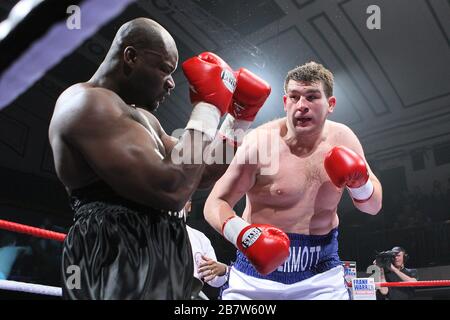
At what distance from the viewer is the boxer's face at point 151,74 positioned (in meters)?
1.11

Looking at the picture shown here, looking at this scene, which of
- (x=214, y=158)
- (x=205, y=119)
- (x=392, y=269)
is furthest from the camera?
(x=392, y=269)

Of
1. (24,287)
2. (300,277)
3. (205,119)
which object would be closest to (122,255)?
(205,119)

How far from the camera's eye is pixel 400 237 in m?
6.30

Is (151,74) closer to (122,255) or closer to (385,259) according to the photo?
(122,255)

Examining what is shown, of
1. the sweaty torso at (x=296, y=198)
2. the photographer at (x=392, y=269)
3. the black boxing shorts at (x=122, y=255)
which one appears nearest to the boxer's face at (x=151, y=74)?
the black boxing shorts at (x=122, y=255)

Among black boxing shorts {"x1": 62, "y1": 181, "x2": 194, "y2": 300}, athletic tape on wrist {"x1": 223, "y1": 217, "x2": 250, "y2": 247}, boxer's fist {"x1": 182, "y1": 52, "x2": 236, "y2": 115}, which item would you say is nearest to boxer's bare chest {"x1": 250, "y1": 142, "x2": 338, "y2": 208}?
athletic tape on wrist {"x1": 223, "y1": 217, "x2": 250, "y2": 247}

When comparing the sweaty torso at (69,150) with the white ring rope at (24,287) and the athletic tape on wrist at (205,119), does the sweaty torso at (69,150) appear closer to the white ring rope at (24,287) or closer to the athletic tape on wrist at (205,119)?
the athletic tape on wrist at (205,119)

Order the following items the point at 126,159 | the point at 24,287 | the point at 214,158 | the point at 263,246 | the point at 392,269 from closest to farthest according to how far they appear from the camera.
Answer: the point at 126,159 < the point at 214,158 < the point at 263,246 < the point at 24,287 < the point at 392,269

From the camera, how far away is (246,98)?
1524mm

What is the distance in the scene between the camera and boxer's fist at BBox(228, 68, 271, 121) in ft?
4.99

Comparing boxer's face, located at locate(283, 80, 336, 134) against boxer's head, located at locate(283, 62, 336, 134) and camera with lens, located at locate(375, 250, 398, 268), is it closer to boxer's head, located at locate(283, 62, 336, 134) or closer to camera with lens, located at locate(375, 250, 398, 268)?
boxer's head, located at locate(283, 62, 336, 134)

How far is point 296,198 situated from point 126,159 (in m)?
1.07

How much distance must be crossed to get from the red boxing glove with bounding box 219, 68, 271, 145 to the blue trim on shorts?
58cm

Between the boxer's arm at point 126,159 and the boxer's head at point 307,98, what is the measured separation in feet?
3.23
